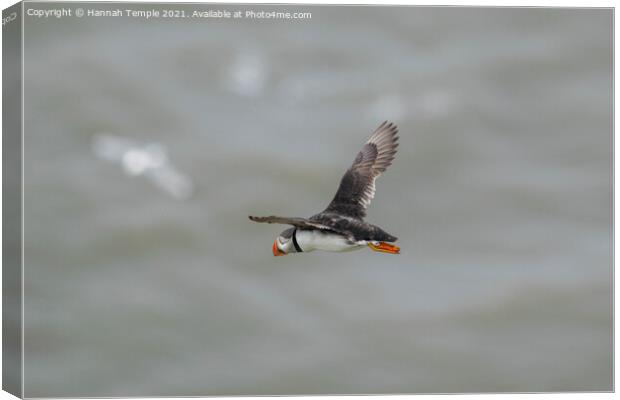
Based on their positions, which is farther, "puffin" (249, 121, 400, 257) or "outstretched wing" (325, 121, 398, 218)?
"outstretched wing" (325, 121, 398, 218)

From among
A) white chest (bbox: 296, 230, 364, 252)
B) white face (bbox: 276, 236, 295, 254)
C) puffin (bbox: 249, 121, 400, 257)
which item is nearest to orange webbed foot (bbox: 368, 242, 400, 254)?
puffin (bbox: 249, 121, 400, 257)

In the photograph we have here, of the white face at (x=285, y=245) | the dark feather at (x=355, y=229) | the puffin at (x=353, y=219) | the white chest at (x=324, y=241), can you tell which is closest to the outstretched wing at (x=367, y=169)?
the puffin at (x=353, y=219)

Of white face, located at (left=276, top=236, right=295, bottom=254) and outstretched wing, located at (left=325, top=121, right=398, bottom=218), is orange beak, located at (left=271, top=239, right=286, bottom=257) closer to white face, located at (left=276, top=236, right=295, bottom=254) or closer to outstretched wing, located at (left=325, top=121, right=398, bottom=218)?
white face, located at (left=276, top=236, right=295, bottom=254)

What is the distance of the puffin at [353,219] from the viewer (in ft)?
36.4

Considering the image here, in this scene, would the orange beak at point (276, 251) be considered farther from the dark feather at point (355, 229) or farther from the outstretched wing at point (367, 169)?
the outstretched wing at point (367, 169)

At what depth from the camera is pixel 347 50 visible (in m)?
11.4

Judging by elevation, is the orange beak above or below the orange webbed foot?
above

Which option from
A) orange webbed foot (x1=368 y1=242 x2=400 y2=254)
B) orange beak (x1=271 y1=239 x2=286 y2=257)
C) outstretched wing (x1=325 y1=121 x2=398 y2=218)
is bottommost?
orange webbed foot (x1=368 y1=242 x2=400 y2=254)

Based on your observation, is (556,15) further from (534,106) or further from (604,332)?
(604,332)

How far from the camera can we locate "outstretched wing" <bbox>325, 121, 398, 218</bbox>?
37.4 feet

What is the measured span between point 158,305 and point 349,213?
6.07 feet

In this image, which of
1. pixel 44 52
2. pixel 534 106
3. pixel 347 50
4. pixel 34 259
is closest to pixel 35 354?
pixel 34 259

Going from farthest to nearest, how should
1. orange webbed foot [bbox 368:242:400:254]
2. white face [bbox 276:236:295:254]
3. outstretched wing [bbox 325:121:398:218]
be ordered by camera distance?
outstretched wing [bbox 325:121:398:218] → white face [bbox 276:236:295:254] → orange webbed foot [bbox 368:242:400:254]

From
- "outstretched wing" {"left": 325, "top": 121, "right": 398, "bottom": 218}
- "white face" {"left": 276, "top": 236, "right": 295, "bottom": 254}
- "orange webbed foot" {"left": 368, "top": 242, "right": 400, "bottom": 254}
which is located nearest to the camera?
"orange webbed foot" {"left": 368, "top": 242, "right": 400, "bottom": 254}
